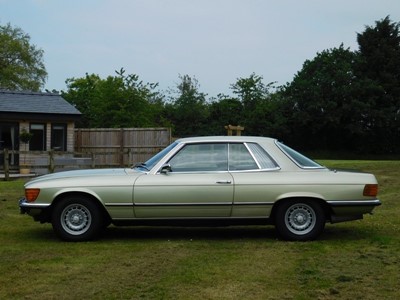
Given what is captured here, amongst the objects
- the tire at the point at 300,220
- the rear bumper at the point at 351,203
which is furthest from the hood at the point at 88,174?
the rear bumper at the point at 351,203

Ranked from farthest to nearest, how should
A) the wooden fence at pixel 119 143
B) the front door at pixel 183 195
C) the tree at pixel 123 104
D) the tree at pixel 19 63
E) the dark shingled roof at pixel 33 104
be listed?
the tree at pixel 19 63, the tree at pixel 123 104, the dark shingled roof at pixel 33 104, the wooden fence at pixel 119 143, the front door at pixel 183 195

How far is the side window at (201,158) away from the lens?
812 centimetres

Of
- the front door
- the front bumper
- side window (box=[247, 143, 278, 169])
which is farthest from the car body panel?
the front bumper

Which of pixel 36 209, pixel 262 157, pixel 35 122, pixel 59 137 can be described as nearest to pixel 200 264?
pixel 262 157

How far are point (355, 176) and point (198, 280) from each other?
3.31m

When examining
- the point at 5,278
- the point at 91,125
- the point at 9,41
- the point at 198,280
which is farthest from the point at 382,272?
the point at 9,41

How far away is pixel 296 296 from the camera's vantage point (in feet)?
17.1

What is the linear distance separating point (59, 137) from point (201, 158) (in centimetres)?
2022

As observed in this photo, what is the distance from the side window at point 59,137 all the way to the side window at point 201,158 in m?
20.0

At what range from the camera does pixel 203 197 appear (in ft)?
25.9

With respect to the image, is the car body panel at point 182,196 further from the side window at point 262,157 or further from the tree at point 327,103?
the tree at point 327,103

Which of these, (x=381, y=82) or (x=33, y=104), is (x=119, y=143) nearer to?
(x=33, y=104)

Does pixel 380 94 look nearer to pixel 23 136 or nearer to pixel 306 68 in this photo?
pixel 306 68

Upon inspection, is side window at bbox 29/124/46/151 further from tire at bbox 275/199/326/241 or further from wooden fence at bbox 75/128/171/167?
tire at bbox 275/199/326/241
